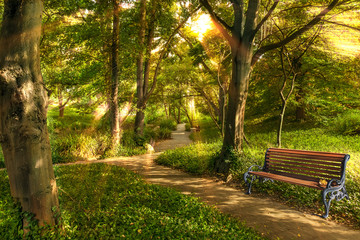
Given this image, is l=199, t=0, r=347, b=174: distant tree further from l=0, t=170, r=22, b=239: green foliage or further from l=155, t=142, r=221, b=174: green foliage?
l=0, t=170, r=22, b=239: green foliage

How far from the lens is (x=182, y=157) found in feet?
28.5

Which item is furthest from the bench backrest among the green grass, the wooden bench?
the green grass

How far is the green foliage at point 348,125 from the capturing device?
40.6ft

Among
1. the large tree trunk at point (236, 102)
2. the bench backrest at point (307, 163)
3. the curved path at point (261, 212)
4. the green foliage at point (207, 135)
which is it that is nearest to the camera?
the curved path at point (261, 212)

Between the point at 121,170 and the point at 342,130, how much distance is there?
12591 millimetres

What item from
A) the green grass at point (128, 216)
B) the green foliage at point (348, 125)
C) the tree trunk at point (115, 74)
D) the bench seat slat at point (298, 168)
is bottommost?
the green grass at point (128, 216)

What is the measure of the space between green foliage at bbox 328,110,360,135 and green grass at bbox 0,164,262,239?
39.2 feet

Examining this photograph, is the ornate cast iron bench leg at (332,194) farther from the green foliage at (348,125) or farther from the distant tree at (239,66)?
the green foliage at (348,125)

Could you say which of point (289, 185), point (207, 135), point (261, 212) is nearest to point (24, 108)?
point (261, 212)

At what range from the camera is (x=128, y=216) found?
3766 mm

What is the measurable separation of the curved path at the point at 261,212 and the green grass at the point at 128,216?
0.42 meters

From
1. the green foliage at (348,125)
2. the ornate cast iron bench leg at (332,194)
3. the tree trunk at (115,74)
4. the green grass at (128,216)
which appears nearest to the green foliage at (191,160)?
the green grass at (128,216)

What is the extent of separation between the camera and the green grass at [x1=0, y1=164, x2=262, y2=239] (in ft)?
10.6

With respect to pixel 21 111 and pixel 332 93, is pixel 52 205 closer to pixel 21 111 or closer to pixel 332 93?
pixel 21 111
